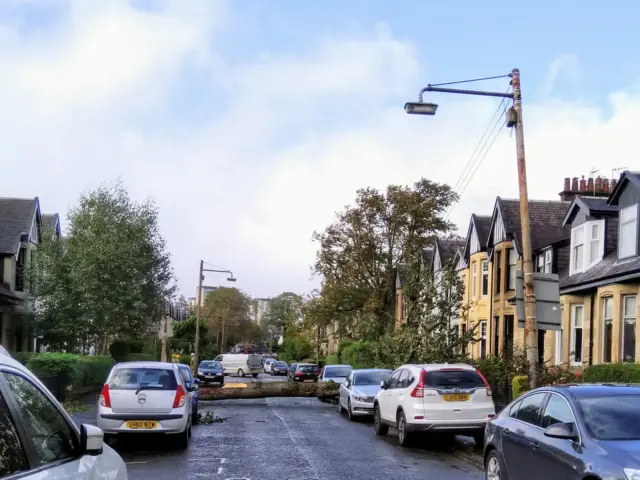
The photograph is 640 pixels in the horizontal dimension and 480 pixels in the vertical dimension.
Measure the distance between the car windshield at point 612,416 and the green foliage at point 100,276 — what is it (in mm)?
28585

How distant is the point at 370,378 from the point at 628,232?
9270 millimetres

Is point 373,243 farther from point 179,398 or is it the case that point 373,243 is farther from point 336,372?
point 179,398

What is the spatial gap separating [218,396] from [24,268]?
13377 mm

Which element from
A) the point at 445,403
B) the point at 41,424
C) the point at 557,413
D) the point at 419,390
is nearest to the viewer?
the point at 41,424

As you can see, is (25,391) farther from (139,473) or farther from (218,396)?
(218,396)

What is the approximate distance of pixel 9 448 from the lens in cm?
351

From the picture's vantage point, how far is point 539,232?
34.1 meters

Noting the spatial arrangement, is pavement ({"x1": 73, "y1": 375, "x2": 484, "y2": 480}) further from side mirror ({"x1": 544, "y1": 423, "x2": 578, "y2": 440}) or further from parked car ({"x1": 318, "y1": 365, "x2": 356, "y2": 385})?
parked car ({"x1": 318, "y1": 365, "x2": 356, "y2": 385})

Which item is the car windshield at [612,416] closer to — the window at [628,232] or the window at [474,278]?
the window at [628,232]

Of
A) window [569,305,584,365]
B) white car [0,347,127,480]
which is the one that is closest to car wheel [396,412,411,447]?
white car [0,347,127,480]

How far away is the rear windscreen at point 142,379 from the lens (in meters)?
14.4

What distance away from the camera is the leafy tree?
53.7 m

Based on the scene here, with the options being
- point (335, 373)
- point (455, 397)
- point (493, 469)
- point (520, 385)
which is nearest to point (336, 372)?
point (335, 373)

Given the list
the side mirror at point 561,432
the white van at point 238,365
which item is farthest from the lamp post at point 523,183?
the white van at point 238,365
